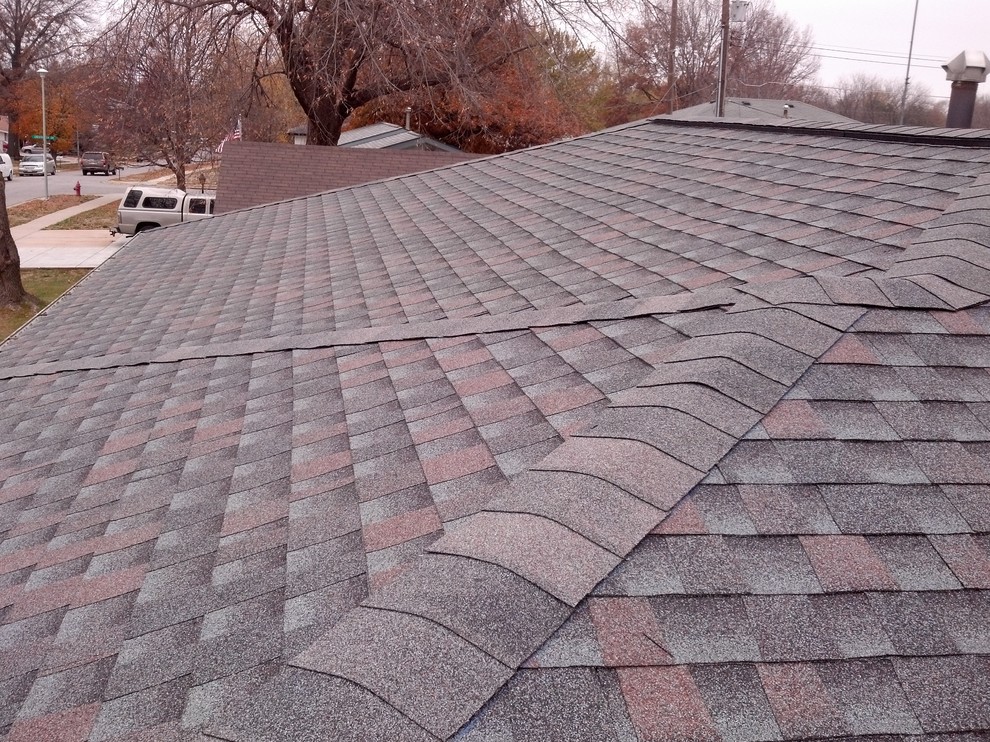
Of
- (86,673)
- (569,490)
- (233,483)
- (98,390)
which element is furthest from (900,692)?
(98,390)

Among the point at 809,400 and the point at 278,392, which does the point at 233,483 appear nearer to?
the point at 278,392

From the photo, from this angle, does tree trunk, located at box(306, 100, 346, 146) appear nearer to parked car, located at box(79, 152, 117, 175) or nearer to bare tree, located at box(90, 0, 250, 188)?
bare tree, located at box(90, 0, 250, 188)

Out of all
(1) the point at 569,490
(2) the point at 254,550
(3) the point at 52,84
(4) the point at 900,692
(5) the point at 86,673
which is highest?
(3) the point at 52,84

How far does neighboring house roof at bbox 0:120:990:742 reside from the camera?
2014 millimetres

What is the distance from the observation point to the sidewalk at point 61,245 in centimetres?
2897

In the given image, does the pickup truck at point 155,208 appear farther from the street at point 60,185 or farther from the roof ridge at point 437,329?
the roof ridge at point 437,329

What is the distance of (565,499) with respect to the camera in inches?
100

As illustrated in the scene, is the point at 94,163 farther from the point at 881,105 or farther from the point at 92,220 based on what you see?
the point at 881,105

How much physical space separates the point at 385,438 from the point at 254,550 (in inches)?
33.7

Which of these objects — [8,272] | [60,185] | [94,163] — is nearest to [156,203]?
[8,272]

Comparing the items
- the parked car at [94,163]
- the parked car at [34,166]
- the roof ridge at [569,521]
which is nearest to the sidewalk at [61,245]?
the parked car at [34,166]

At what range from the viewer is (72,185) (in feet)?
180

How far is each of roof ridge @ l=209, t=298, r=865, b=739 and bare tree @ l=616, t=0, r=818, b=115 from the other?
4975cm

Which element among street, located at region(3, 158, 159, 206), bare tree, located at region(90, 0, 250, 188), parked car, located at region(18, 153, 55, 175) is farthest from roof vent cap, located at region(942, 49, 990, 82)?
parked car, located at region(18, 153, 55, 175)
